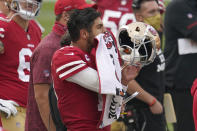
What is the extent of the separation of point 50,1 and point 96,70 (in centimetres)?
1383

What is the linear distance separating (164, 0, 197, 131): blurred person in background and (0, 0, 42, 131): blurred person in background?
1.59 metres

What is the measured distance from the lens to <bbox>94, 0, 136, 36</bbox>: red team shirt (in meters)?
6.83

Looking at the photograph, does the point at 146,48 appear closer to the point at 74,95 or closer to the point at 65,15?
the point at 74,95

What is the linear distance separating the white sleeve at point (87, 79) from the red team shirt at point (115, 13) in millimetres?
3432

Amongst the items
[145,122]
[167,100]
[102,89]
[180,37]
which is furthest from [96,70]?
[180,37]

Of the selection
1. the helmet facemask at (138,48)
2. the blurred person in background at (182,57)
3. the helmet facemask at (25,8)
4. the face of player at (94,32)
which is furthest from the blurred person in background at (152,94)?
the face of player at (94,32)

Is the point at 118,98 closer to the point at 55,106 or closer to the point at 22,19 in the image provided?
the point at 55,106

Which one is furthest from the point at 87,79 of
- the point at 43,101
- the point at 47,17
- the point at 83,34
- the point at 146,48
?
the point at 47,17

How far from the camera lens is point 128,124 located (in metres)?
4.91

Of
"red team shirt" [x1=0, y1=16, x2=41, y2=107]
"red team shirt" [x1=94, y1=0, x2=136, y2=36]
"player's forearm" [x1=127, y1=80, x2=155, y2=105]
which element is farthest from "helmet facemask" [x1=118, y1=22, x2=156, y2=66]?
"red team shirt" [x1=94, y1=0, x2=136, y2=36]

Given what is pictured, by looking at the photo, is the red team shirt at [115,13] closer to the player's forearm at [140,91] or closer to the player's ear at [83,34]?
the player's forearm at [140,91]

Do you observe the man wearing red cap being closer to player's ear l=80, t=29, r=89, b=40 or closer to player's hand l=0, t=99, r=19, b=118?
player's hand l=0, t=99, r=19, b=118

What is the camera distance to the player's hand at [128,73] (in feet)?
11.8

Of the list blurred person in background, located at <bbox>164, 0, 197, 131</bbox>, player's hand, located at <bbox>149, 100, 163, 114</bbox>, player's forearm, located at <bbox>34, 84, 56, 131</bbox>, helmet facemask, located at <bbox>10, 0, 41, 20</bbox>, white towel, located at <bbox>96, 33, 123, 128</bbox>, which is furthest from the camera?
blurred person in background, located at <bbox>164, 0, 197, 131</bbox>
